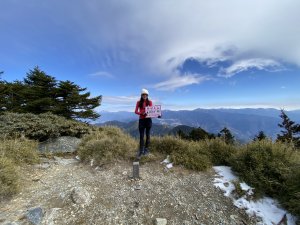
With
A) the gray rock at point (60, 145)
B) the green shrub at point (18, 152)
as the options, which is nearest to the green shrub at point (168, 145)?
the gray rock at point (60, 145)

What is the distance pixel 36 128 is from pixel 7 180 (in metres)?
5.88

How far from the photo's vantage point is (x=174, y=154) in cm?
692

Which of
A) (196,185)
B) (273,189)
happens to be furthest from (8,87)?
(273,189)

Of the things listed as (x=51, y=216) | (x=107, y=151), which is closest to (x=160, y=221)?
(x=51, y=216)

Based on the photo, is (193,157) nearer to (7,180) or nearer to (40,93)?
(7,180)

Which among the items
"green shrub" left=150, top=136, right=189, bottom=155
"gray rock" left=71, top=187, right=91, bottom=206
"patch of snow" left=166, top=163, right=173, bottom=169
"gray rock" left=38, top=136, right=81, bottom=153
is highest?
"green shrub" left=150, top=136, right=189, bottom=155

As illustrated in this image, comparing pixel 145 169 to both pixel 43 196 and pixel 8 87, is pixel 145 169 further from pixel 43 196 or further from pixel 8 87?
pixel 8 87

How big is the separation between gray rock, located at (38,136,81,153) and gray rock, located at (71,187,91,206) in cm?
479

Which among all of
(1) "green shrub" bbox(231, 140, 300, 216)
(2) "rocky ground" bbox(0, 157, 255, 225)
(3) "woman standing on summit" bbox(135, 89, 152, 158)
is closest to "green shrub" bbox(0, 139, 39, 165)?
(2) "rocky ground" bbox(0, 157, 255, 225)

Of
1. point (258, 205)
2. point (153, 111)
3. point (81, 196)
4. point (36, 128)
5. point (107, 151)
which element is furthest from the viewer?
point (36, 128)

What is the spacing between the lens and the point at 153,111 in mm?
6820

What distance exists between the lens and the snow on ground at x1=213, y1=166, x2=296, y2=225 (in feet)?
13.6

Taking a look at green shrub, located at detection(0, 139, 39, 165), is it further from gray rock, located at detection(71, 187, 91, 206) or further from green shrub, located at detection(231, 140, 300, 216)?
green shrub, located at detection(231, 140, 300, 216)

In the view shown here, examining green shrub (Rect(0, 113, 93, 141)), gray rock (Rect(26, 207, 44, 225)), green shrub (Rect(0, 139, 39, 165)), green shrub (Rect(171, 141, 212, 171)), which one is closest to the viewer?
gray rock (Rect(26, 207, 44, 225))
